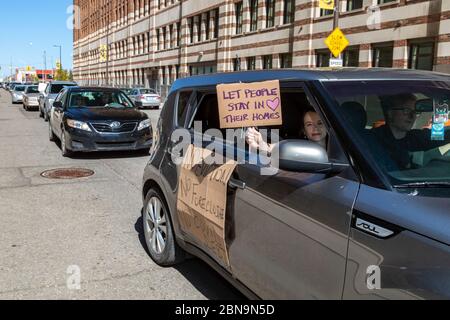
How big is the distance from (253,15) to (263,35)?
2505 millimetres

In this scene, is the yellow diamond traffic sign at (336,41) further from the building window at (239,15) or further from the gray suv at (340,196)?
the building window at (239,15)

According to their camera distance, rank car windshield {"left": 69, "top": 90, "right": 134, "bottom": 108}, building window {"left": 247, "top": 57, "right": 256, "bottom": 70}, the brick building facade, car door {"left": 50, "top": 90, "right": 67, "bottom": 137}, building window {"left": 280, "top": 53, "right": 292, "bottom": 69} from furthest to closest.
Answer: building window {"left": 247, "top": 57, "right": 256, "bottom": 70} < building window {"left": 280, "top": 53, "right": 292, "bottom": 69} < the brick building facade < car windshield {"left": 69, "top": 90, "right": 134, "bottom": 108} < car door {"left": 50, "top": 90, "right": 67, "bottom": 137}

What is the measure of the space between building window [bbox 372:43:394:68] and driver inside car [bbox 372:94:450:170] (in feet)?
59.9

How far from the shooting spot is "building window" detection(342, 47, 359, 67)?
21.7 meters

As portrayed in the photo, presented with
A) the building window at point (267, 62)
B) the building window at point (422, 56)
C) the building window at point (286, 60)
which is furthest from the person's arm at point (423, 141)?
the building window at point (267, 62)

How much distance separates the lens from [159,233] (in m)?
4.31

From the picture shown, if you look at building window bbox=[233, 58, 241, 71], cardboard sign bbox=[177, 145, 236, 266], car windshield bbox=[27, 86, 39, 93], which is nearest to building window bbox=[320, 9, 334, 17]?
building window bbox=[233, 58, 241, 71]

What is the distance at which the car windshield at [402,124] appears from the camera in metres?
2.30

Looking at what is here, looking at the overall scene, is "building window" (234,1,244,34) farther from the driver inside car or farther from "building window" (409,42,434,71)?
the driver inside car

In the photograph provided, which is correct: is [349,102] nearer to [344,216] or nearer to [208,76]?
[344,216]

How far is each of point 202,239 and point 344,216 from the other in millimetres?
1523

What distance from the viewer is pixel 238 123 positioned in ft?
9.87
